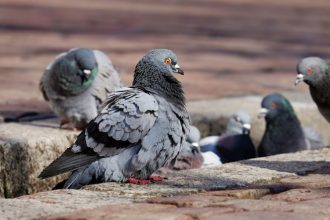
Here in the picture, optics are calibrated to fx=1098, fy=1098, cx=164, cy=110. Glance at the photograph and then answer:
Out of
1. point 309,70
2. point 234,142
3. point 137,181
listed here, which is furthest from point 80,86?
point 137,181

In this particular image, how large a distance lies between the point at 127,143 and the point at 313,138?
3.24 m

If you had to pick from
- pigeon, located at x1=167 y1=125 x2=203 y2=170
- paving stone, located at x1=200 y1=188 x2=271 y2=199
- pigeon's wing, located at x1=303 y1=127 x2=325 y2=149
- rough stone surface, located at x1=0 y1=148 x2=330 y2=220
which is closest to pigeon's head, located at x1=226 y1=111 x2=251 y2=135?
pigeon's wing, located at x1=303 y1=127 x2=325 y2=149

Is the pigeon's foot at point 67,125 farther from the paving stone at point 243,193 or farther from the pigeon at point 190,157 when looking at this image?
the paving stone at point 243,193

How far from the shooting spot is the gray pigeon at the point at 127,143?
5.84 metres

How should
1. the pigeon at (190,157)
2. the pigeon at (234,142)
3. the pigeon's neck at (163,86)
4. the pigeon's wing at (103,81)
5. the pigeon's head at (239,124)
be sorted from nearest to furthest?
1. the pigeon's neck at (163,86)
2. the pigeon at (190,157)
3. the pigeon's wing at (103,81)
4. the pigeon at (234,142)
5. the pigeon's head at (239,124)

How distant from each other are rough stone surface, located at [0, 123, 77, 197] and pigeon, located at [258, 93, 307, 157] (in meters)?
1.99

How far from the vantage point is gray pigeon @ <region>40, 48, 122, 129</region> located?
7.86 meters

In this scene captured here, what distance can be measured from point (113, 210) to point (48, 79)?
3407 mm

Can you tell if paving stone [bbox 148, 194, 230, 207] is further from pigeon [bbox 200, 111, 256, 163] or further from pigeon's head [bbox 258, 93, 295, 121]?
pigeon's head [bbox 258, 93, 295, 121]

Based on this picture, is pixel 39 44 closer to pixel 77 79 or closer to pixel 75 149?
pixel 77 79

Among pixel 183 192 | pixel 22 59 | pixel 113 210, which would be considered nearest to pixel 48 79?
pixel 183 192

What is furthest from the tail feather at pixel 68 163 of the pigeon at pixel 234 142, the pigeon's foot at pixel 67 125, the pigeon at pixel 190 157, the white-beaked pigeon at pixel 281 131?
the white-beaked pigeon at pixel 281 131

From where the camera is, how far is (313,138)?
28.9 ft

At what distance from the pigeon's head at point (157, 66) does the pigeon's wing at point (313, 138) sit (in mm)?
2710
